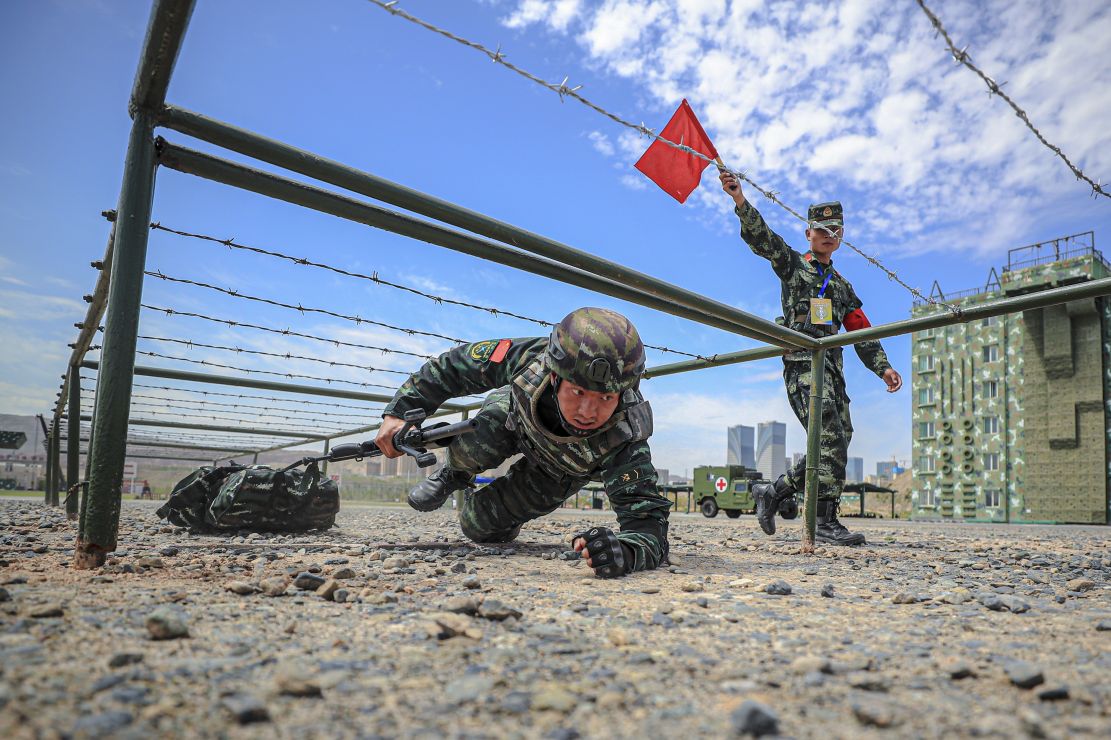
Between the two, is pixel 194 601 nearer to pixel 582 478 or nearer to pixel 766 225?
pixel 582 478

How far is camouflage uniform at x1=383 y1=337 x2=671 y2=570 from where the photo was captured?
112 inches

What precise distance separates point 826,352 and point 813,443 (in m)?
0.70

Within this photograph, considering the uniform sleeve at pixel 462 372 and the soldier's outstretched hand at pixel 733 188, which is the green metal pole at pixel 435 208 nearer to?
the uniform sleeve at pixel 462 372

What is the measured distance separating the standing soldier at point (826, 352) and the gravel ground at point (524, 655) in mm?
2038

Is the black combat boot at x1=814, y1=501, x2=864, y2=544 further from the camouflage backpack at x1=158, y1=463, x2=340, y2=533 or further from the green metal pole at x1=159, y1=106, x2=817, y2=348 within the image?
the camouflage backpack at x1=158, y1=463, x2=340, y2=533

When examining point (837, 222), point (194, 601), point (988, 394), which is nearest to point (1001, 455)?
point (988, 394)

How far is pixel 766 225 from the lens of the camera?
190 inches

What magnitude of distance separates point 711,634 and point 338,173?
1919 millimetres

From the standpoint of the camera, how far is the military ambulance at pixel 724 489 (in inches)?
631

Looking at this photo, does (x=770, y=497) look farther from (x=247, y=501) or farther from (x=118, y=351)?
(x=118, y=351)

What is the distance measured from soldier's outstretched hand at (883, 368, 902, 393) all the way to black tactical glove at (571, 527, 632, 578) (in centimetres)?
306

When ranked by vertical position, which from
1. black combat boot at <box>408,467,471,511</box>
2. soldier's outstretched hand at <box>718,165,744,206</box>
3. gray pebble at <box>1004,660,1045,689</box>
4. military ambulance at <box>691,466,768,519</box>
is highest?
soldier's outstretched hand at <box>718,165,744,206</box>

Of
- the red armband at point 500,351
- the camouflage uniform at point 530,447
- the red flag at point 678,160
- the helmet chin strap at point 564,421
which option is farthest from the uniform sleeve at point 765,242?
the helmet chin strap at point 564,421

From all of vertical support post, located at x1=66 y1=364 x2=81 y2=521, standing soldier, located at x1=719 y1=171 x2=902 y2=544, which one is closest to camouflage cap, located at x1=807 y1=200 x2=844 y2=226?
standing soldier, located at x1=719 y1=171 x2=902 y2=544
